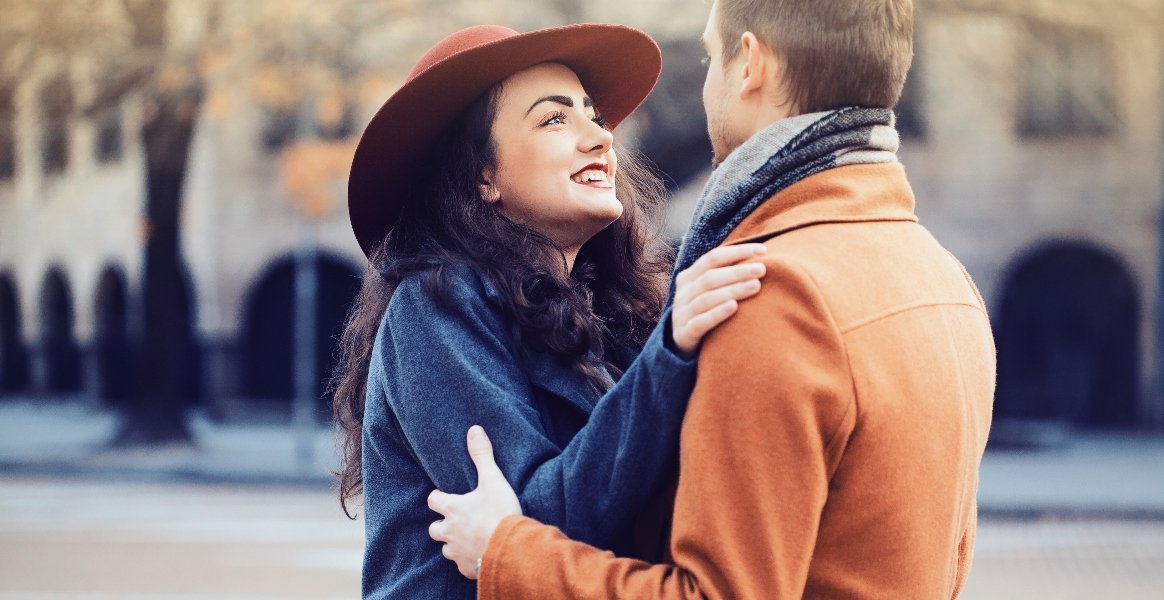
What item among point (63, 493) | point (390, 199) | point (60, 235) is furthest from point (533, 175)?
point (60, 235)

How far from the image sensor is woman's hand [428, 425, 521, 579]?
6.39 feet

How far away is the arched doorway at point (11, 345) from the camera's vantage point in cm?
3020

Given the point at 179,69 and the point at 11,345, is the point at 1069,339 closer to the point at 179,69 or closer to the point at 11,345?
the point at 179,69

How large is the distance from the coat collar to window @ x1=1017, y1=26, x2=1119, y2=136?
720 inches

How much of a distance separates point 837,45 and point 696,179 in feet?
58.0

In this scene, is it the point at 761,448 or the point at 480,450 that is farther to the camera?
the point at 480,450

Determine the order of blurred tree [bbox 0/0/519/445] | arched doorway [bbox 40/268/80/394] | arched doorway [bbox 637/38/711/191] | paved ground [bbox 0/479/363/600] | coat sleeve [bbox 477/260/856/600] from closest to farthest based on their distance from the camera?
1. coat sleeve [bbox 477/260/856/600]
2. paved ground [bbox 0/479/363/600]
3. arched doorway [bbox 637/38/711/191]
4. blurred tree [bbox 0/0/519/445]
5. arched doorway [bbox 40/268/80/394]

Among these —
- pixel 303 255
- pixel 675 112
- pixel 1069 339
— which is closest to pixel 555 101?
pixel 675 112

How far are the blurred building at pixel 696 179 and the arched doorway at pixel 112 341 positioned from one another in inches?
1.7

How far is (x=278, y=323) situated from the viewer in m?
22.9

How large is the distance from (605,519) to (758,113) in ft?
2.07

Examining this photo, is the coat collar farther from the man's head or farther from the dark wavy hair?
the dark wavy hair

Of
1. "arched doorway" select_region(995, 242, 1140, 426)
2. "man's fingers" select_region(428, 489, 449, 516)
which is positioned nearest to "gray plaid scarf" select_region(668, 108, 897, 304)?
"man's fingers" select_region(428, 489, 449, 516)

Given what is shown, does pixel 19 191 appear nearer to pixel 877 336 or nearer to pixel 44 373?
pixel 44 373
